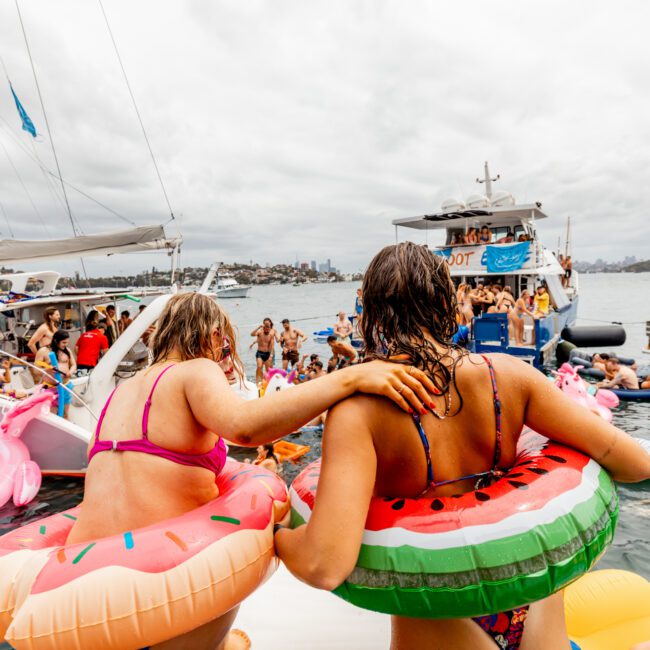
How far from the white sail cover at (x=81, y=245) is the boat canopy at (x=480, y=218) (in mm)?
11130

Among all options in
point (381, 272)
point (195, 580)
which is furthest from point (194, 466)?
point (381, 272)

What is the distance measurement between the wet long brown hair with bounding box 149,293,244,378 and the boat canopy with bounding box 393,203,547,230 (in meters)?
15.7

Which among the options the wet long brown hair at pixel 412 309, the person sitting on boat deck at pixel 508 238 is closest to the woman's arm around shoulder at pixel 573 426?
the wet long brown hair at pixel 412 309

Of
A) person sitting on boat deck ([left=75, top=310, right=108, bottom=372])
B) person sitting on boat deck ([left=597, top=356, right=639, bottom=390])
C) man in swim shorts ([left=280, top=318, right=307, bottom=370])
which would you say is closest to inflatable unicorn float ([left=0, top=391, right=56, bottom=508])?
person sitting on boat deck ([left=75, top=310, right=108, bottom=372])

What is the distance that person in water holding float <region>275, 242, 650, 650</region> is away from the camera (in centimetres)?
130

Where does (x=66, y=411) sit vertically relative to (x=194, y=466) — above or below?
below

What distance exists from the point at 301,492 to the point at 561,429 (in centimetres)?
88

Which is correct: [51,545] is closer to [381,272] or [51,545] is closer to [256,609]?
[256,609]

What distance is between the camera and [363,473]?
1.31 m

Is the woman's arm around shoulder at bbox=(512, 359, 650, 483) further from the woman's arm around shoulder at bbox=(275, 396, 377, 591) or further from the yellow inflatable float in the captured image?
the yellow inflatable float

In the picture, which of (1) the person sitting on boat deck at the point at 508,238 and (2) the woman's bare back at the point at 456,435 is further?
(1) the person sitting on boat deck at the point at 508,238

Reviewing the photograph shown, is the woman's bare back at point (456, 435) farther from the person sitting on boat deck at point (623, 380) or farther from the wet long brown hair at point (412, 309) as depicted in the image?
the person sitting on boat deck at point (623, 380)

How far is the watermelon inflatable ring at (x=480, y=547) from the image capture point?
4.26 ft

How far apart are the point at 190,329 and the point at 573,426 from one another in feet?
5.00
